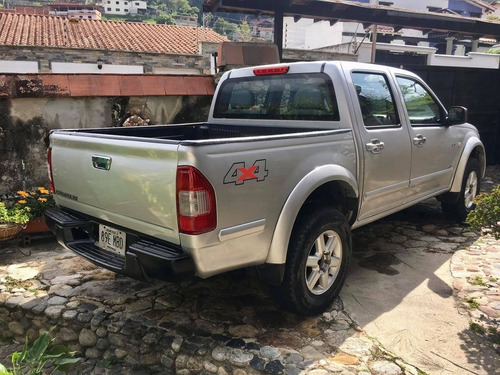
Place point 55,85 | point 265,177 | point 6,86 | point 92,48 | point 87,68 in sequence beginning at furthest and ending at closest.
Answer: point 87,68 → point 92,48 → point 55,85 → point 6,86 → point 265,177

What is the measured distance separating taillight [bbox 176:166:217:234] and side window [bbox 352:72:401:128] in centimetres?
175

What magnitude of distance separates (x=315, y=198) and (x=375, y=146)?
755mm

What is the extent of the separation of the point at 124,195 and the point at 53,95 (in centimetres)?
270

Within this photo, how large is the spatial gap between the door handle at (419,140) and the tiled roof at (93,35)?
1626 cm

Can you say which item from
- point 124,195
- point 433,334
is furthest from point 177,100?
point 433,334

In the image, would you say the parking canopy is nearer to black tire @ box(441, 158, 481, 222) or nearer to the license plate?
black tire @ box(441, 158, 481, 222)

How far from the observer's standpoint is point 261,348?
259cm

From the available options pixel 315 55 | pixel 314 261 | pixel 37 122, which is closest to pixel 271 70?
pixel 314 261

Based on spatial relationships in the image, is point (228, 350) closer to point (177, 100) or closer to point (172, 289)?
point (172, 289)

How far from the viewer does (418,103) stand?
13.9 ft

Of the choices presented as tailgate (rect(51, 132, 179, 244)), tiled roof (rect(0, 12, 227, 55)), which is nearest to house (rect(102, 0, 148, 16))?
tiled roof (rect(0, 12, 227, 55))

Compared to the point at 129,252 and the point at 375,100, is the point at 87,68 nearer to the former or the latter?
the point at 375,100

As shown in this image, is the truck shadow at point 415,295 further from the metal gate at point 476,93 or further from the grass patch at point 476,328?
the metal gate at point 476,93

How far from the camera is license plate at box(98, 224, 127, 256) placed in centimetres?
268
